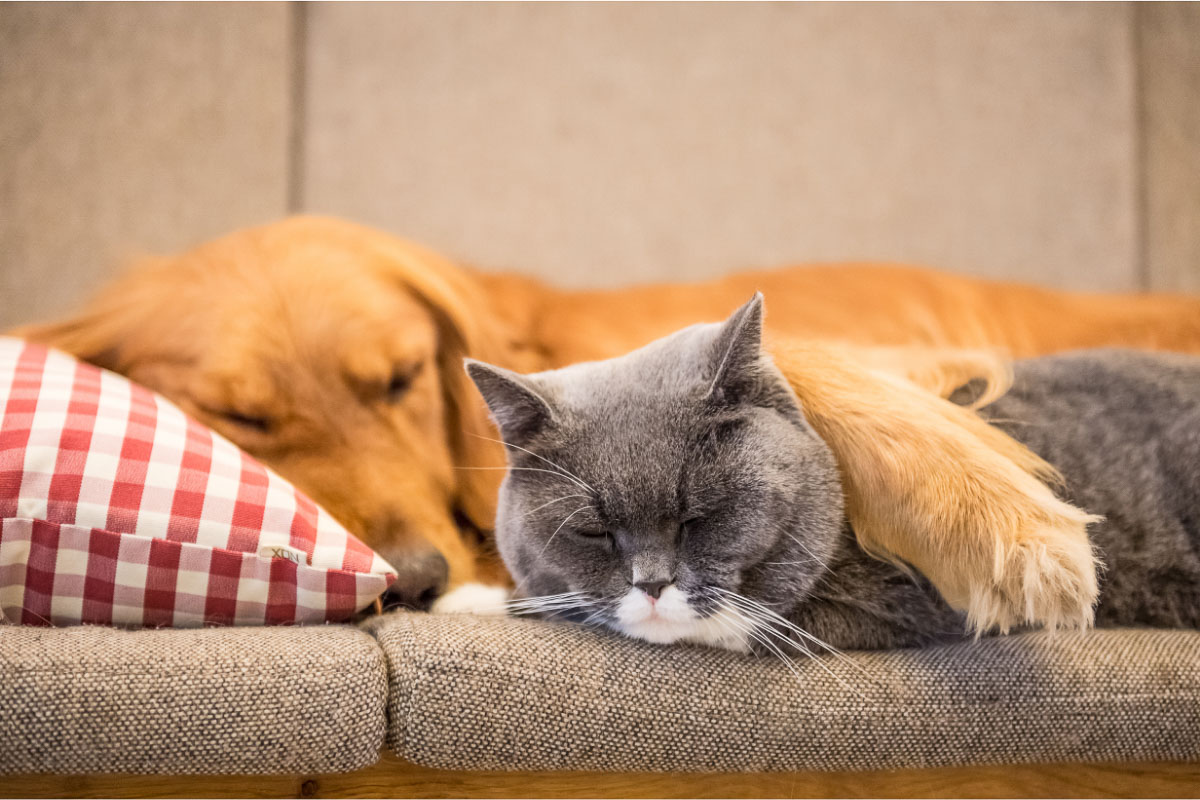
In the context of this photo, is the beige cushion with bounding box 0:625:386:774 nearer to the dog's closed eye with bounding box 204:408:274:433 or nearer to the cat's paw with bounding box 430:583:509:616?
the cat's paw with bounding box 430:583:509:616

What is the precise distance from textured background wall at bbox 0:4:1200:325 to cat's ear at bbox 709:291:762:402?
126cm

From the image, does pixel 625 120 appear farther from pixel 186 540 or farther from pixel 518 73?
pixel 186 540

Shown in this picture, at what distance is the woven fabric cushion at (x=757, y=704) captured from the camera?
2.68 ft

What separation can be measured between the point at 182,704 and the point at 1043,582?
0.81 metres

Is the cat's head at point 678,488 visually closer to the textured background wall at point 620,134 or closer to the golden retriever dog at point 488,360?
the golden retriever dog at point 488,360

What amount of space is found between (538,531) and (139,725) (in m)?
0.40

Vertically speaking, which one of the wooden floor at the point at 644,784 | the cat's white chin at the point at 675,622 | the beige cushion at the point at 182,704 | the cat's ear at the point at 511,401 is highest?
the cat's ear at the point at 511,401

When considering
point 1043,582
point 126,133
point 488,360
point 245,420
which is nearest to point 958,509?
point 1043,582

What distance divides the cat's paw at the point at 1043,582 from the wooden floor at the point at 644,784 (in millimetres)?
190

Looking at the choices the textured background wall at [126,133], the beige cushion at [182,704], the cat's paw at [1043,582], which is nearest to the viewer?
the beige cushion at [182,704]

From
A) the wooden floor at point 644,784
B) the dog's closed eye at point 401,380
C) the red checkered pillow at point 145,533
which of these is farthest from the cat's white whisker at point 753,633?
the dog's closed eye at point 401,380

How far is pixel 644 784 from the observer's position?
879 mm

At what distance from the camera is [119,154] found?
1899 mm

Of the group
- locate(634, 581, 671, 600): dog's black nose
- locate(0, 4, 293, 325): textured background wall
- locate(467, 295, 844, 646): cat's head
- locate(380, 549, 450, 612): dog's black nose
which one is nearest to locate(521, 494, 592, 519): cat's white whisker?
locate(467, 295, 844, 646): cat's head
